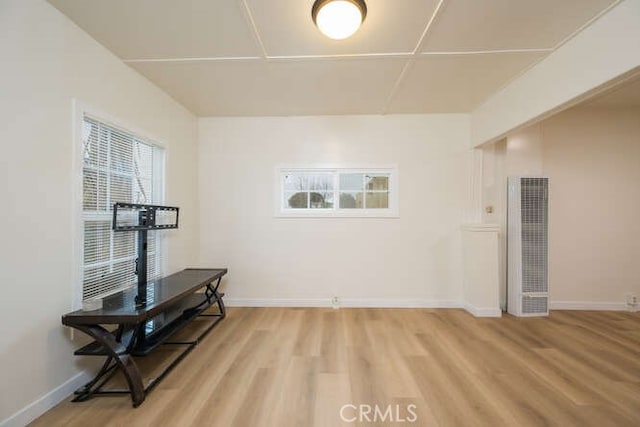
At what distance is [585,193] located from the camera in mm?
3182

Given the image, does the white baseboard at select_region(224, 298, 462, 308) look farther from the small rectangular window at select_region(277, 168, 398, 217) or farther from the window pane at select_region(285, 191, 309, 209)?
the window pane at select_region(285, 191, 309, 209)

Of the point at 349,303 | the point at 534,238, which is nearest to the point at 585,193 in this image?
the point at 534,238

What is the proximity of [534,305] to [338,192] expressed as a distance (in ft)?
9.44

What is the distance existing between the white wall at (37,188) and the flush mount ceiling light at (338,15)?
173 centimetres

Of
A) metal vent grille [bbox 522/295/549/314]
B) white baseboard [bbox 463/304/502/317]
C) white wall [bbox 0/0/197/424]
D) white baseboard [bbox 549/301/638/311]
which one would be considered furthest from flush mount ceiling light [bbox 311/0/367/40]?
white baseboard [bbox 549/301/638/311]

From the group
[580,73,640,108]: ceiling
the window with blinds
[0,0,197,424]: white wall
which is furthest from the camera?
[580,73,640,108]: ceiling

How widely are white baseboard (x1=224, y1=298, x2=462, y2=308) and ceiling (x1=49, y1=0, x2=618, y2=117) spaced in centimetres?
259

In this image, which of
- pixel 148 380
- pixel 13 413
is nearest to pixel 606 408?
pixel 148 380

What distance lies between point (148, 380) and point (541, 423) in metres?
2.69

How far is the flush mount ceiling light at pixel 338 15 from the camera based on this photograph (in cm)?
142

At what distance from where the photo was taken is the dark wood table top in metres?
1.54

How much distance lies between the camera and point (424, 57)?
6.74 feet

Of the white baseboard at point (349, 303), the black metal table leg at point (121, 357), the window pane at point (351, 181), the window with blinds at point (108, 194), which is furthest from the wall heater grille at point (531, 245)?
the window with blinds at point (108, 194)

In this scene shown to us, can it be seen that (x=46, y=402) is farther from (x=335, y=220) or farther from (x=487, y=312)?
(x=487, y=312)
